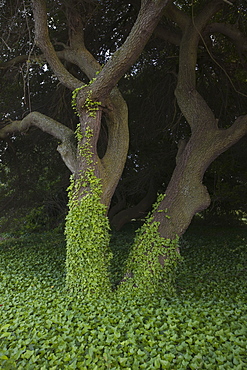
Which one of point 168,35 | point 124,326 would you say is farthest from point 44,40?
point 124,326

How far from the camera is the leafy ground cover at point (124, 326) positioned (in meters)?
2.99

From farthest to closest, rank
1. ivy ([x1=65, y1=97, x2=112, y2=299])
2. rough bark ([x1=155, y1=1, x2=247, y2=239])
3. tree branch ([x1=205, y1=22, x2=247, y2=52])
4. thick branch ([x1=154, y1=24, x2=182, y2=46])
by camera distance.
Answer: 1. thick branch ([x1=154, y1=24, x2=182, y2=46])
2. tree branch ([x1=205, y1=22, x2=247, y2=52])
3. rough bark ([x1=155, y1=1, x2=247, y2=239])
4. ivy ([x1=65, y1=97, x2=112, y2=299])

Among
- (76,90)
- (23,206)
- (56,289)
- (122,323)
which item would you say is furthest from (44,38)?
(23,206)

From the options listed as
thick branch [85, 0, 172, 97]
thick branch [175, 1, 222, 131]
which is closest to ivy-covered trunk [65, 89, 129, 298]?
thick branch [85, 0, 172, 97]

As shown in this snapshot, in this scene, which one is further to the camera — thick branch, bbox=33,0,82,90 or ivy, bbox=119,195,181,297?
thick branch, bbox=33,0,82,90

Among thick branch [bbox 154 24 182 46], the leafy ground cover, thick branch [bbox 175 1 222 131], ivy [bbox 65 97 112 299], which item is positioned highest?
thick branch [bbox 154 24 182 46]

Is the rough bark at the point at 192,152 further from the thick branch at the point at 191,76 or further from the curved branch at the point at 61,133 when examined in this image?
the curved branch at the point at 61,133

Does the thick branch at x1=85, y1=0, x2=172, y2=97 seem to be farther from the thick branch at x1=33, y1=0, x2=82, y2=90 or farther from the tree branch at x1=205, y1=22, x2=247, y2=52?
the tree branch at x1=205, y1=22, x2=247, y2=52

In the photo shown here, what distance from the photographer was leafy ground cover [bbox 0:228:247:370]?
2.99 m

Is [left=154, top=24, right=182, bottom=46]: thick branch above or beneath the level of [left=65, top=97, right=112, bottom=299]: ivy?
above

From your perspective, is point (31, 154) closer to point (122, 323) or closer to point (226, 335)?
point (122, 323)

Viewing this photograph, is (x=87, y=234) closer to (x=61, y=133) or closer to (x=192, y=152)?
(x=61, y=133)

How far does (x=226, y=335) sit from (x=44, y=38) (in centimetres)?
468

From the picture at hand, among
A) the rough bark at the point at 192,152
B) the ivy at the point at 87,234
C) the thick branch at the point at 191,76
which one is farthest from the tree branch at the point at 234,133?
the ivy at the point at 87,234
